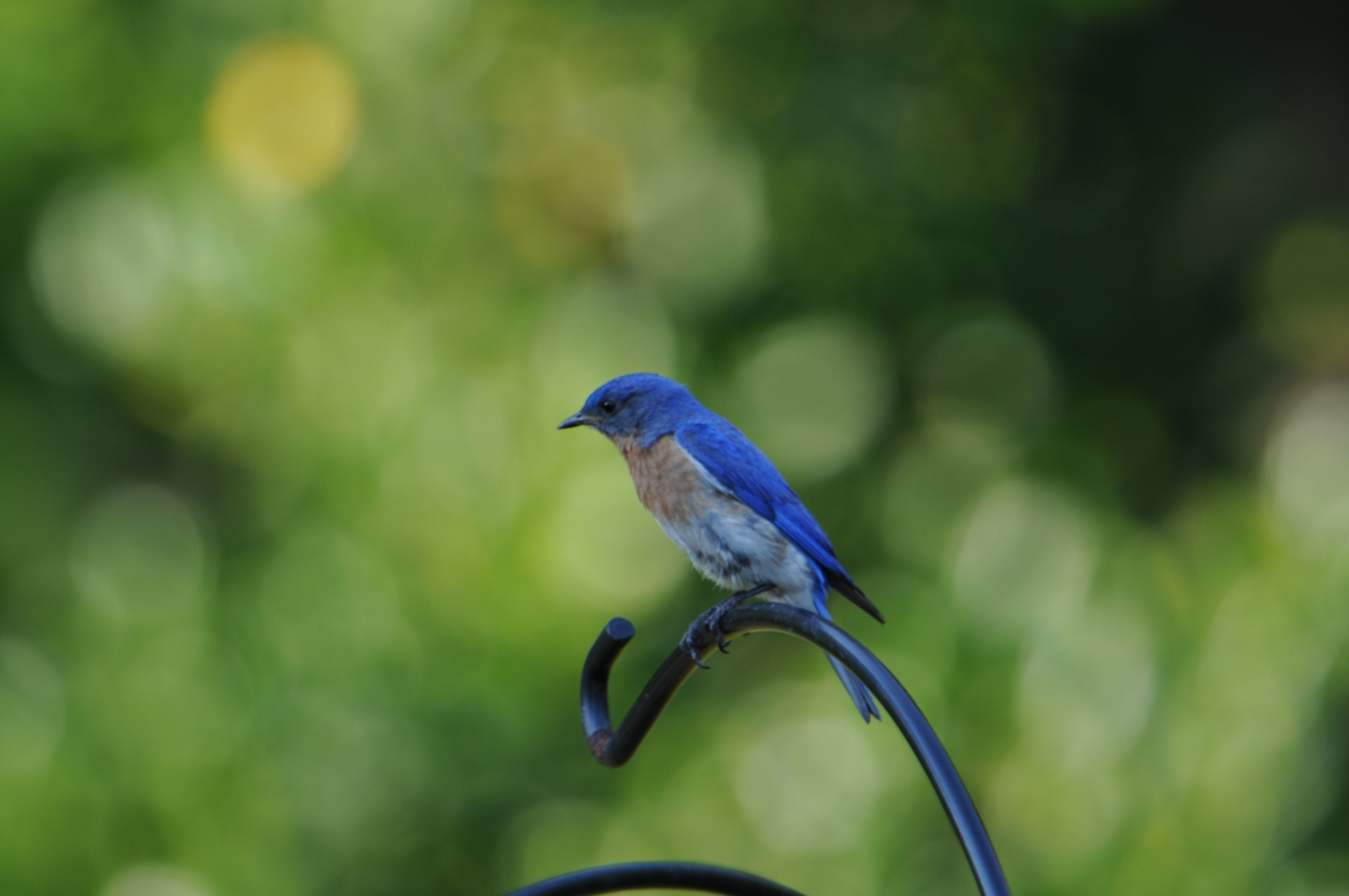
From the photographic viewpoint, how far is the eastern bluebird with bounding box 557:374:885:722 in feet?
7.82

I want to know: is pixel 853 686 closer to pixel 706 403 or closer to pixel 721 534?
pixel 721 534

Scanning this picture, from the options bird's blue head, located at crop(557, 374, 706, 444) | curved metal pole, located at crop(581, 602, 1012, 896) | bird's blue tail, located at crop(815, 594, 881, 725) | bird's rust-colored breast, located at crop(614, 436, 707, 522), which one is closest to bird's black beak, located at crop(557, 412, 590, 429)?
bird's blue head, located at crop(557, 374, 706, 444)

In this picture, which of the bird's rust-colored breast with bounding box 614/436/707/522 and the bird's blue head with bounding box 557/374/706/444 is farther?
the bird's blue head with bounding box 557/374/706/444

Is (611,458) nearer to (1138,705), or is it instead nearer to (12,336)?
(1138,705)

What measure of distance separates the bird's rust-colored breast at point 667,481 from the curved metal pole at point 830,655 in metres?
0.43

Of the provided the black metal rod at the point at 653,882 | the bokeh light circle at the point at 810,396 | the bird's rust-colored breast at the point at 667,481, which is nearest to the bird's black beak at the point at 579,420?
the bird's rust-colored breast at the point at 667,481

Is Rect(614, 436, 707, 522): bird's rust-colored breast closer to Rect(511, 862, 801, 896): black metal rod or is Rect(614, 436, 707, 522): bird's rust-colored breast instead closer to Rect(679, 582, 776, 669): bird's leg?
Rect(679, 582, 776, 669): bird's leg

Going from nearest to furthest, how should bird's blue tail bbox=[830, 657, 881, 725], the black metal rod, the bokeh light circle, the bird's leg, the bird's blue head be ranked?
Result: the black metal rod, the bird's leg, bird's blue tail bbox=[830, 657, 881, 725], the bird's blue head, the bokeh light circle

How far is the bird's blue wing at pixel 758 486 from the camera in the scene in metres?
2.39

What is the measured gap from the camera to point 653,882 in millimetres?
1517

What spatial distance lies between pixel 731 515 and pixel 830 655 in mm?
752

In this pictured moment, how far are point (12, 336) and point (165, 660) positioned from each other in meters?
1.46

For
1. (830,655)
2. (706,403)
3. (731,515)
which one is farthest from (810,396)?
(830,655)

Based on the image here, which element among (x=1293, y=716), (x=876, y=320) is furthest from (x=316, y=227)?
(x=1293, y=716)
